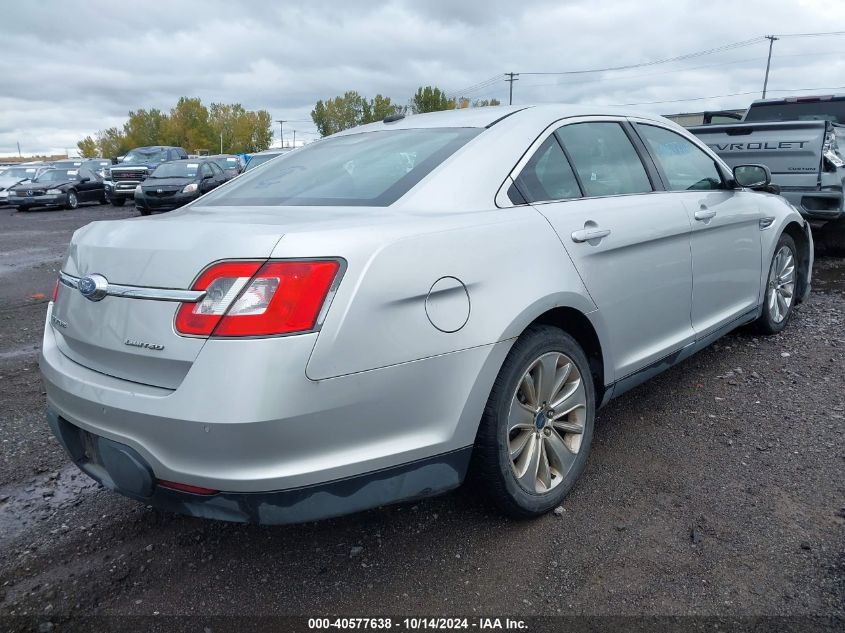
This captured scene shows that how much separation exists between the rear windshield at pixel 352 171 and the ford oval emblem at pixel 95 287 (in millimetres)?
709

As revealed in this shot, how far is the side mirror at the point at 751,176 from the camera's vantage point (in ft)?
13.7

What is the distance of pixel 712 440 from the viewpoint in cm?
331

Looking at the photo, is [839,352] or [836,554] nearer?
[836,554]

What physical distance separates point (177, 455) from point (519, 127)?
1.85 m

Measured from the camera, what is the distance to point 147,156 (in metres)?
26.2

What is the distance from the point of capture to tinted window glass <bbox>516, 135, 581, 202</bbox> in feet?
8.86

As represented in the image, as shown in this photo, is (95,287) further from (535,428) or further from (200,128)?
(200,128)

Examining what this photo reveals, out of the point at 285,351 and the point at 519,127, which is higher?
the point at 519,127

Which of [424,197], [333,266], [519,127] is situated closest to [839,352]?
[519,127]

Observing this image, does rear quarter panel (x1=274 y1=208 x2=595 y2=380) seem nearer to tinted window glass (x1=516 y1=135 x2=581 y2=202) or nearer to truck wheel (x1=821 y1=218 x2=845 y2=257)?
tinted window glass (x1=516 y1=135 x2=581 y2=202)

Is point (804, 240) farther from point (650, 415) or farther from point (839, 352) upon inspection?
point (650, 415)

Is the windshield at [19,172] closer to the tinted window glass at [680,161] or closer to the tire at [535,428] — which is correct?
the tinted window glass at [680,161]

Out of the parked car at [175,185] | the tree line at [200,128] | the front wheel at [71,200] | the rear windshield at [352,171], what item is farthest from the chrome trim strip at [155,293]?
the tree line at [200,128]

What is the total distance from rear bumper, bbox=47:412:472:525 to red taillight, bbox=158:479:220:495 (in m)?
0.01
